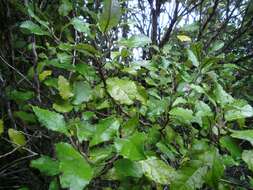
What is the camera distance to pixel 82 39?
1771mm

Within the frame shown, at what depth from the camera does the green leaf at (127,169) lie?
3.14ft

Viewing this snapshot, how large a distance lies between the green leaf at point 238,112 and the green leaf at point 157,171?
0.73 ft

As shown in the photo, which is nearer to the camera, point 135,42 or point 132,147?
point 132,147

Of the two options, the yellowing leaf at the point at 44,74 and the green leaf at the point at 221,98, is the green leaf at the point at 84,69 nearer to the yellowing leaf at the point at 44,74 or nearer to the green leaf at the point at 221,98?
the yellowing leaf at the point at 44,74

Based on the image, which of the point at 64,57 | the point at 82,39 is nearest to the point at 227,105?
the point at 64,57

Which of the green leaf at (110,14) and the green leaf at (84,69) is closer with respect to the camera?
the green leaf at (110,14)

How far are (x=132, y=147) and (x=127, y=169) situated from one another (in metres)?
0.10

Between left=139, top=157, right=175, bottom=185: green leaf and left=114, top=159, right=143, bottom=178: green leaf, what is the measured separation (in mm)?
28

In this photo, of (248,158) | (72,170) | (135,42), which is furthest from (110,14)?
(248,158)

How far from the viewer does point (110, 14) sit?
969 millimetres

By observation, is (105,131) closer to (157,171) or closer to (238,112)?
(157,171)

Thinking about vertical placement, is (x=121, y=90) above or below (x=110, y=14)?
below

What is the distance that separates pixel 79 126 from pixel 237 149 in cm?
43

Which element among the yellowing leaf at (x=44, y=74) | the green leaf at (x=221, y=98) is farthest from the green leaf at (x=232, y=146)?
the yellowing leaf at (x=44, y=74)
